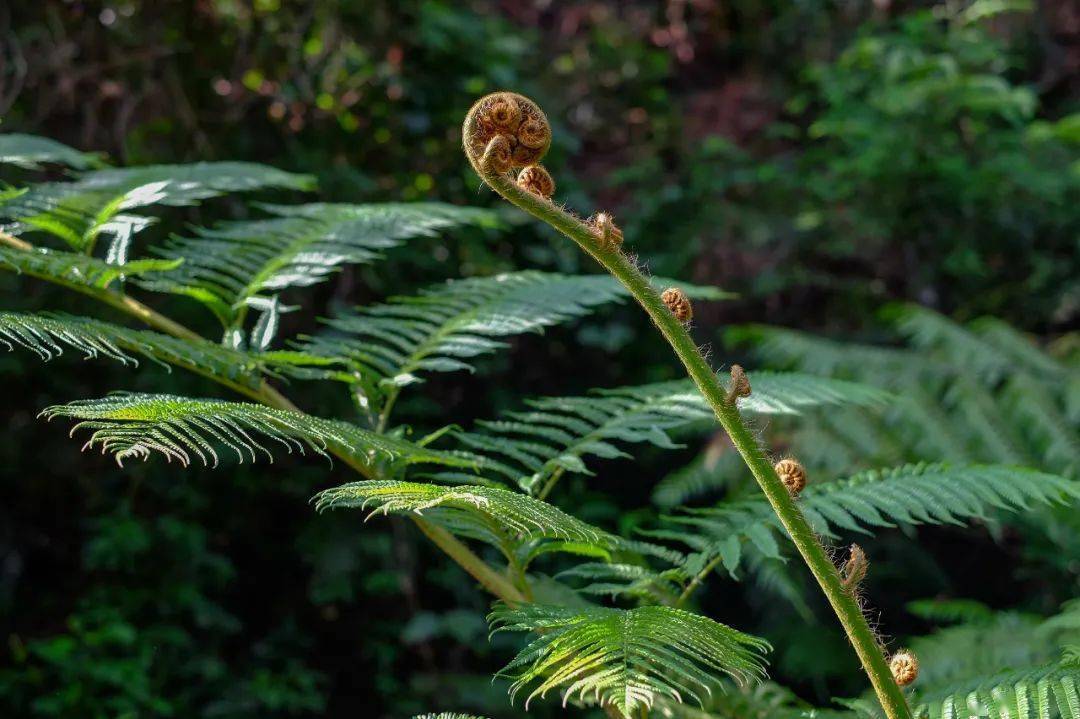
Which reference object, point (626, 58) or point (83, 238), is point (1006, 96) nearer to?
point (626, 58)

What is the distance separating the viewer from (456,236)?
311 cm

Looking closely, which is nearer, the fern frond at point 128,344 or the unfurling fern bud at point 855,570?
the unfurling fern bud at point 855,570

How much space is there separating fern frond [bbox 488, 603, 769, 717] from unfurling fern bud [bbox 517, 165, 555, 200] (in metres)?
0.28

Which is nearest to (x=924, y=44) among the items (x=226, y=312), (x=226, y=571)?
(x=226, y=571)

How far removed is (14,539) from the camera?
2791 millimetres

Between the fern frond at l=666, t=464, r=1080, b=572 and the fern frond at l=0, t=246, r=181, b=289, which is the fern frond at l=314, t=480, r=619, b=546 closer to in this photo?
the fern frond at l=666, t=464, r=1080, b=572

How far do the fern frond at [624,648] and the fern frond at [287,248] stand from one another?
548 mm


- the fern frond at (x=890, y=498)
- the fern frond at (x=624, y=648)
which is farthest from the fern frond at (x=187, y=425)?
the fern frond at (x=890, y=498)

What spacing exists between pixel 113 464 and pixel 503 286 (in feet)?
5.98

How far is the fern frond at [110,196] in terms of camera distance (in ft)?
3.92

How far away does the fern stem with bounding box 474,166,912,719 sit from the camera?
688mm

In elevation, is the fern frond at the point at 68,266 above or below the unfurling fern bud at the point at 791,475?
below

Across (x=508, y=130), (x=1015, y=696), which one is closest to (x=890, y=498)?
(x=1015, y=696)

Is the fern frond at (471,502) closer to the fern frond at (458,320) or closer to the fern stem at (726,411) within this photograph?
the fern stem at (726,411)
